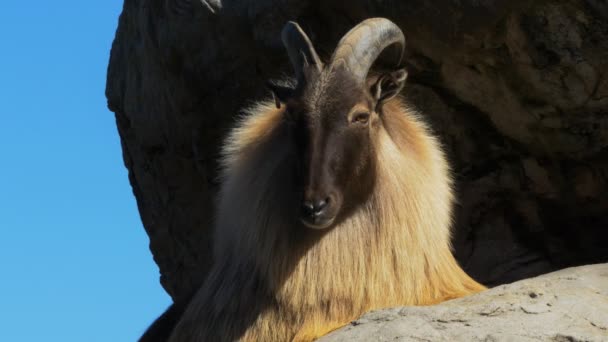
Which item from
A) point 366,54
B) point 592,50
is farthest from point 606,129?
point 366,54

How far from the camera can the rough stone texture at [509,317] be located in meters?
5.64

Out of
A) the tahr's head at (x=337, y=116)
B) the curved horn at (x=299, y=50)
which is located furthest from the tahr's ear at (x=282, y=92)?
the curved horn at (x=299, y=50)

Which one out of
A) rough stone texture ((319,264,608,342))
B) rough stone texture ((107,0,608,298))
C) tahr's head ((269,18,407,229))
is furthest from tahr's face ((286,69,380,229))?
rough stone texture ((107,0,608,298))

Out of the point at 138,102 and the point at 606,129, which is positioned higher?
the point at 138,102

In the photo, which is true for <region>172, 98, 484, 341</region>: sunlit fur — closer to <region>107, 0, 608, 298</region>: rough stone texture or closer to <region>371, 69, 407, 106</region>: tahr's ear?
<region>371, 69, 407, 106</region>: tahr's ear

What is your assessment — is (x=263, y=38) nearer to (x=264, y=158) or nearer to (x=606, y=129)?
(x=264, y=158)

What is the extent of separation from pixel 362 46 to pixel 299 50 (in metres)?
0.39

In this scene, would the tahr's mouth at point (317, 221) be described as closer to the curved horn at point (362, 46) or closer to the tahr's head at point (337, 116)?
the tahr's head at point (337, 116)

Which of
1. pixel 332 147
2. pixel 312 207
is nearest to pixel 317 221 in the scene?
pixel 312 207

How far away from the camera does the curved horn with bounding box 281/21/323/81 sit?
6.92m

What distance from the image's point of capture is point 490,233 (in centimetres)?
919

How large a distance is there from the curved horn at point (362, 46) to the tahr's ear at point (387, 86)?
13cm

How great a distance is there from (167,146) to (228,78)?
3.31 ft

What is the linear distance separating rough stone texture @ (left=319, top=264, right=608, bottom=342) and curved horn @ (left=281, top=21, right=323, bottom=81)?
1610 mm
